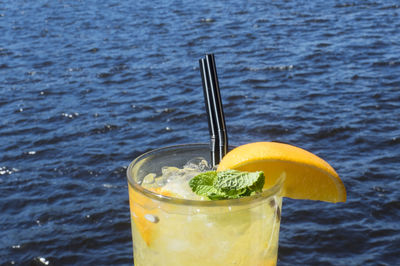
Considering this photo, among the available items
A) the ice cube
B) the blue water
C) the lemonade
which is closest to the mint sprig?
the lemonade

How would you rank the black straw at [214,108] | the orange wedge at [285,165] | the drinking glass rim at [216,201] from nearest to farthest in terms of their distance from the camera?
the drinking glass rim at [216,201], the orange wedge at [285,165], the black straw at [214,108]

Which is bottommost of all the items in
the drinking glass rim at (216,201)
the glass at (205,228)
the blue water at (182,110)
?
the blue water at (182,110)

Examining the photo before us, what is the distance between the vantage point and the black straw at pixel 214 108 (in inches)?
45.4

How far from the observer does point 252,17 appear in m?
14.0

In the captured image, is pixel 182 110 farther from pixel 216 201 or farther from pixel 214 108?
pixel 216 201

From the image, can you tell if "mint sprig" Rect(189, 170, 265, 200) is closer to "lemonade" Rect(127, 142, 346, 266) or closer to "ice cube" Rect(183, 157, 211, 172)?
"lemonade" Rect(127, 142, 346, 266)

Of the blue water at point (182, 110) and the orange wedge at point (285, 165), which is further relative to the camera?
the blue water at point (182, 110)

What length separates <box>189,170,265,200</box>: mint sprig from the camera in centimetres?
99

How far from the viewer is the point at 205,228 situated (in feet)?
3.22

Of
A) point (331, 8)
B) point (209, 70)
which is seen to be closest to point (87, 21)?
point (331, 8)

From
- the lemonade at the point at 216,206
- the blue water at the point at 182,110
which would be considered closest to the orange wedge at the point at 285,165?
the lemonade at the point at 216,206

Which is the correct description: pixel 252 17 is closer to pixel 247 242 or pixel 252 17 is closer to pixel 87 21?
pixel 87 21

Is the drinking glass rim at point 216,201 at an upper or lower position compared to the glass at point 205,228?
upper

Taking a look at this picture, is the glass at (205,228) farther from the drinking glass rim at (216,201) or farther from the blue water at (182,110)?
the blue water at (182,110)
